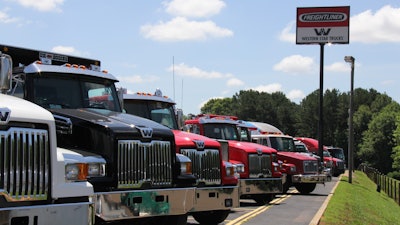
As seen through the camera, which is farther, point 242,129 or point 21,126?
point 242,129

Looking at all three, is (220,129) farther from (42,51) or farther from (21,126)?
(21,126)

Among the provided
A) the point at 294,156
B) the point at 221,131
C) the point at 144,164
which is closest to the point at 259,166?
the point at 221,131

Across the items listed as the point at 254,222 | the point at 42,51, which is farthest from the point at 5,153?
the point at 254,222

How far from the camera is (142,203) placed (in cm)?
798

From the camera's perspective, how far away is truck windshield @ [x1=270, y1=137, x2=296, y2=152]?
22.5m

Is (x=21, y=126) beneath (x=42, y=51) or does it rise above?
beneath

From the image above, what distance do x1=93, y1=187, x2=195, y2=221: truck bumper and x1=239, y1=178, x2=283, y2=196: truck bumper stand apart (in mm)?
6929

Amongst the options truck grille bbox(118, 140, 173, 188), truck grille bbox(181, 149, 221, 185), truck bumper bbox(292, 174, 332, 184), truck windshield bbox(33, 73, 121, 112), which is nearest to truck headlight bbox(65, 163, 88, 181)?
truck grille bbox(118, 140, 173, 188)

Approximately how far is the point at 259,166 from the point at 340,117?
9431cm

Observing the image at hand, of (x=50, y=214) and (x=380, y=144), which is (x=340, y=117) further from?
(x=50, y=214)

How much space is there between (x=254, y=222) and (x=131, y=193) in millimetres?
5428

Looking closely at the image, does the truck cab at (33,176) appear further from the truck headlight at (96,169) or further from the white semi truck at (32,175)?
the truck headlight at (96,169)

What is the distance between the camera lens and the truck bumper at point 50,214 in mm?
5273

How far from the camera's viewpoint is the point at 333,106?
360 ft
